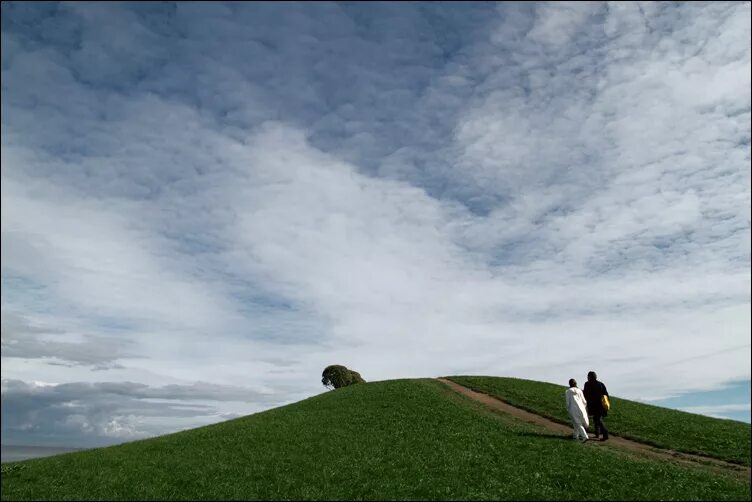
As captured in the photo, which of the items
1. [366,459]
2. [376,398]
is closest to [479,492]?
[366,459]

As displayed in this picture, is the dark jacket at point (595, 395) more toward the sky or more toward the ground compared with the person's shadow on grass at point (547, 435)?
more toward the sky

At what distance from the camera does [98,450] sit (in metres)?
36.2

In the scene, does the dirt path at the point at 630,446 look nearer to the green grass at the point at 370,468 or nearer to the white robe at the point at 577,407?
the white robe at the point at 577,407

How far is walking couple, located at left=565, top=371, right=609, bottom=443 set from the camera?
32.5 metres

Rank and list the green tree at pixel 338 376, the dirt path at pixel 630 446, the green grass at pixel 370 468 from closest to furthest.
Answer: the green grass at pixel 370 468, the dirt path at pixel 630 446, the green tree at pixel 338 376

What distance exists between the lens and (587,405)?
34.2 metres

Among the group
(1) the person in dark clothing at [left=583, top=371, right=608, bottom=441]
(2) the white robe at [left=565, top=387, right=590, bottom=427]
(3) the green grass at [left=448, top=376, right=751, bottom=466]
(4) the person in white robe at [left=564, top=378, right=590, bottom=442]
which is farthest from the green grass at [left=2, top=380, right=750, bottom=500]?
(3) the green grass at [left=448, top=376, right=751, bottom=466]

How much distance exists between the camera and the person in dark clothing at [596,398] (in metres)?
33.4

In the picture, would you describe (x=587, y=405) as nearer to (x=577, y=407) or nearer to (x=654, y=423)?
(x=577, y=407)

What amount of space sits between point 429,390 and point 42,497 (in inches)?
1417

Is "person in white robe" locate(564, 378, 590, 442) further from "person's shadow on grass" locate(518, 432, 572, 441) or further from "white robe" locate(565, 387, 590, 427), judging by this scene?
"person's shadow on grass" locate(518, 432, 572, 441)

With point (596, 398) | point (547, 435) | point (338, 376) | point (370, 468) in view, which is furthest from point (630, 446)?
point (338, 376)

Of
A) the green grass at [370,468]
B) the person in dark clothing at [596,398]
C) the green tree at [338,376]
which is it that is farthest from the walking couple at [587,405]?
the green tree at [338,376]

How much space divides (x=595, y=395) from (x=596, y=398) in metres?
0.21
